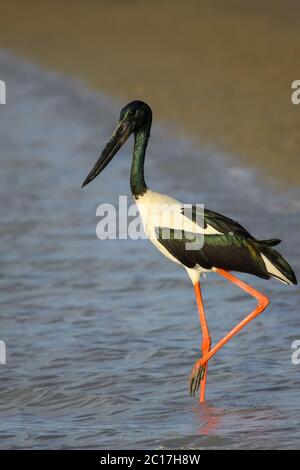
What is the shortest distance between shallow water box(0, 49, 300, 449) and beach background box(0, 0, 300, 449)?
0.02 metres

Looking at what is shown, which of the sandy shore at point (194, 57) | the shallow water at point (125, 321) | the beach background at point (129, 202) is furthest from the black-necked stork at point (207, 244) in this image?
the sandy shore at point (194, 57)

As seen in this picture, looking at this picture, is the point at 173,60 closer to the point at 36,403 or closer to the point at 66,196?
the point at 66,196

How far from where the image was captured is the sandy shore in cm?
1727

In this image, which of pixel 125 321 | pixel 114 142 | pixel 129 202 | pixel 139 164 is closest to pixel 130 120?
pixel 114 142

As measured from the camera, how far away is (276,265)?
840cm

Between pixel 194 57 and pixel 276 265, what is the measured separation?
43.6 feet

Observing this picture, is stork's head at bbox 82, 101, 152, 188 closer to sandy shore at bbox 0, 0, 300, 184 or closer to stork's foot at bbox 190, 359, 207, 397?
stork's foot at bbox 190, 359, 207, 397

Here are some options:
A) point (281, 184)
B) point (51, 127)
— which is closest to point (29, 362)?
point (281, 184)

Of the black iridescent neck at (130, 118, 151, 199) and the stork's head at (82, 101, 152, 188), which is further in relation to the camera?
the stork's head at (82, 101, 152, 188)

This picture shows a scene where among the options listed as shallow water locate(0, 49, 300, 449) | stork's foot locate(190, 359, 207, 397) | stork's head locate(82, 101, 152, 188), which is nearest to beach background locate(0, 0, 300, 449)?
shallow water locate(0, 49, 300, 449)

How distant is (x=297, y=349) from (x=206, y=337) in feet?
2.60

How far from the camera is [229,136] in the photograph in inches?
679

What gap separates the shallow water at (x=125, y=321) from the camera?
784 cm

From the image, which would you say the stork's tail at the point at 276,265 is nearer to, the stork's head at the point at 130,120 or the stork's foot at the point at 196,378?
the stork's foot at the point at 196,378
